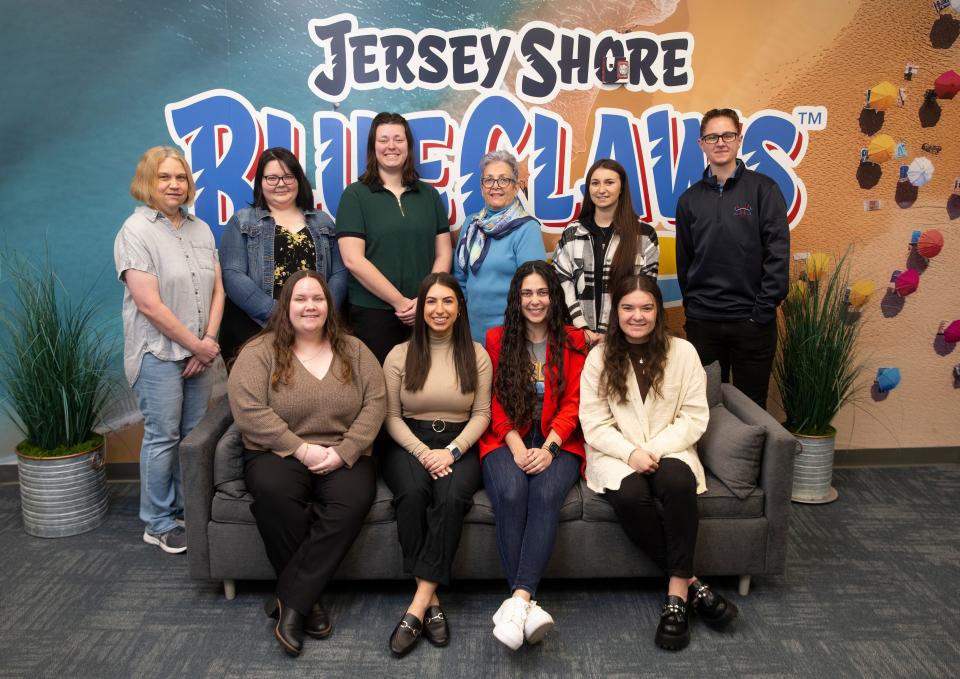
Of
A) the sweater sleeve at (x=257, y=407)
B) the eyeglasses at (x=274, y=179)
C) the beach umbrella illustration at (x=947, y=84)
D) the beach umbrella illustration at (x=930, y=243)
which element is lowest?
the sweater sleeve at (x=257, y=407)

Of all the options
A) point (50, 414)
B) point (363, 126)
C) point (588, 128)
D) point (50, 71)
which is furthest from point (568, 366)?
point (50, 71)

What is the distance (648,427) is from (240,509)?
150cm

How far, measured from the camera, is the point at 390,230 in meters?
3.23

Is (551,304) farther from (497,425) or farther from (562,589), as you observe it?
(562,589)

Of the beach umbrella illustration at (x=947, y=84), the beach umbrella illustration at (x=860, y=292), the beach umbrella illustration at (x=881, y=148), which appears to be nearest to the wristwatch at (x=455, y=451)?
the beach umbrella illustration at (x=860, y=292)

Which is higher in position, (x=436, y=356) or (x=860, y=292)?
(x=860, y=292)

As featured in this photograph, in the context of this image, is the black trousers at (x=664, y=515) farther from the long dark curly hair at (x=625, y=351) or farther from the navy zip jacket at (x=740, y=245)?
the navy zip jacket at (x=740, y=245)

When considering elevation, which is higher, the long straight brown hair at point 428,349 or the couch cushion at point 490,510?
the long straight brown hair at point 428,349

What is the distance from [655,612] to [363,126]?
8.13ft

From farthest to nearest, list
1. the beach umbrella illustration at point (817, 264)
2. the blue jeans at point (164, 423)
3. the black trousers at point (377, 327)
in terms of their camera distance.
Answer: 1. the beach umbrella illustration at point (817, 264)
2. the black trousers at point (377, 327)
3. the blue jeans at point (164, 423)

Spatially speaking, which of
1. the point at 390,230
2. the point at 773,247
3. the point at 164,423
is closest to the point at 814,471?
the point at 773,247

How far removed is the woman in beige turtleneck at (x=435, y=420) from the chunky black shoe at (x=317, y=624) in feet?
0.97

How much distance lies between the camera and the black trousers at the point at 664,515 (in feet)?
8.41

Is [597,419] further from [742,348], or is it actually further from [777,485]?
[742,348]
